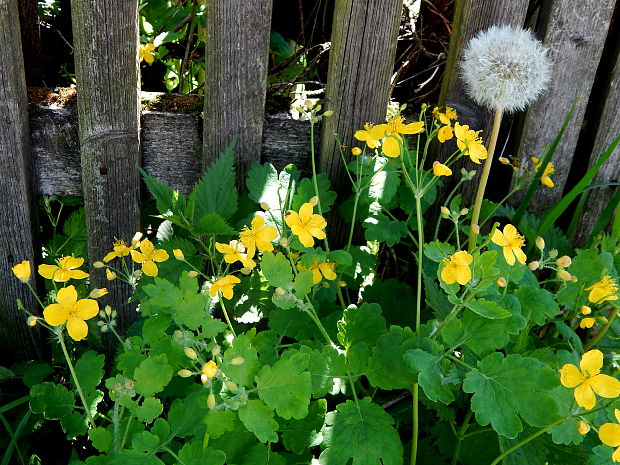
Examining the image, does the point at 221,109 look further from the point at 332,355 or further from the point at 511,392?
the point at 511,392

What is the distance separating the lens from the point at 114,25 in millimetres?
1844

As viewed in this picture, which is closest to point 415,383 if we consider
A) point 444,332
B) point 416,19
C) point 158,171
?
point 444,332

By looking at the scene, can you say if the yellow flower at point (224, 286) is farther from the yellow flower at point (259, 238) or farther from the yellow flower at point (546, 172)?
the yellow flower at point (546, 172)

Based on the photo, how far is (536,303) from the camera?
1.51m

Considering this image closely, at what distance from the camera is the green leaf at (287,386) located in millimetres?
1325

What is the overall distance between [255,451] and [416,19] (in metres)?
1.94

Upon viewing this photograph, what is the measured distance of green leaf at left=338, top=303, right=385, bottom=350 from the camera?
5.27 ft

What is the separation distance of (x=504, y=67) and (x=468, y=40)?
0.91 feet

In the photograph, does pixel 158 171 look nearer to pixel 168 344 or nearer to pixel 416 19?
pixel 168 344

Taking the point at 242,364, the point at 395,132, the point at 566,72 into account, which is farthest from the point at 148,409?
the point at 566,72

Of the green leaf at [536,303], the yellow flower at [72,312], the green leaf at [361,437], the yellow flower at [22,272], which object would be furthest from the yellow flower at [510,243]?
the yellow flower at [22,272]

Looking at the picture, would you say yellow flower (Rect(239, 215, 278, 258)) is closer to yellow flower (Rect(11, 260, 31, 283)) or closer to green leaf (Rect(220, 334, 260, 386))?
green leaf (Rect(220, 334, 260, 386))

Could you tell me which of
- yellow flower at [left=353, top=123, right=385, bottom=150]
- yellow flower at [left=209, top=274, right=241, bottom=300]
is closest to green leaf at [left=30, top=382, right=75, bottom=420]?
yellow flower at [left=209, top=274, right=241, bottom=300]

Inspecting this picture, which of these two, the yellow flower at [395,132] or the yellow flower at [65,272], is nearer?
the yellow flower at [65,272]
